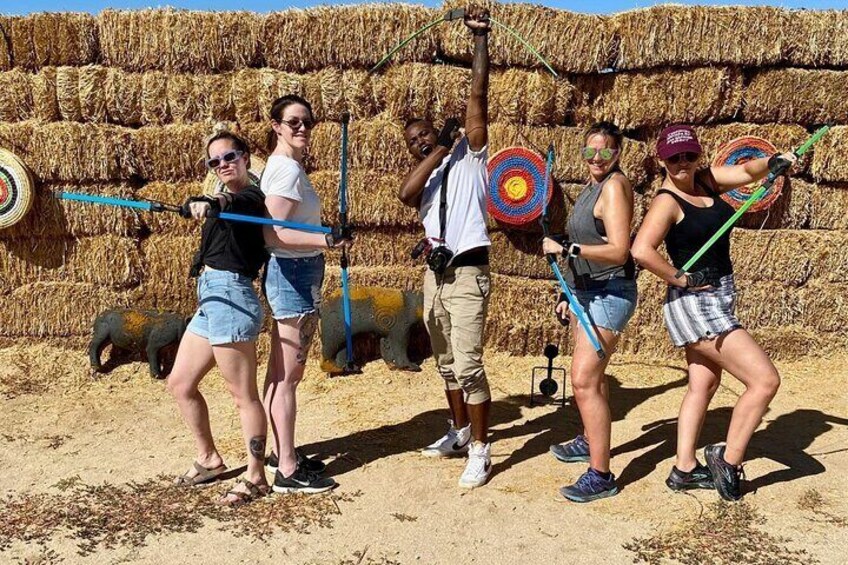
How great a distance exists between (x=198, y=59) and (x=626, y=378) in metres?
4.84

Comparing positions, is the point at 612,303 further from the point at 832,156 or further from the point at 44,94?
the point at 44,94

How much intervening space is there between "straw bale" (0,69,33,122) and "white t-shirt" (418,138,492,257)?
454 cm

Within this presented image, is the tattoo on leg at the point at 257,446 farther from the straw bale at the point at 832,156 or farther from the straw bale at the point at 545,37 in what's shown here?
the straw bale at the point at 832,156

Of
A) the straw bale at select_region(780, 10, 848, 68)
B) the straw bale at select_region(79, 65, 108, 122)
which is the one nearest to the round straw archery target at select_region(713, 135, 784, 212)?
the straw bale at select_region(780, 10, 848, 68)

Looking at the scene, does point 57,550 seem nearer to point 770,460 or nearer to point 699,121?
point 770,460

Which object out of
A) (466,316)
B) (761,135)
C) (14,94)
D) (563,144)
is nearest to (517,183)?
A: (563,144)

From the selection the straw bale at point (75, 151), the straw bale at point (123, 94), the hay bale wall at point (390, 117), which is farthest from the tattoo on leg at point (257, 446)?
the straw bale at point (123, 94)

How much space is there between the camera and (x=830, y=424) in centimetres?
544

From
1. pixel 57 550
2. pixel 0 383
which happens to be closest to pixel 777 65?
pixel 57 550

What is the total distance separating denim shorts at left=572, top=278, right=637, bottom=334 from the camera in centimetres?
406

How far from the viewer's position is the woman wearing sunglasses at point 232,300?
3.87m

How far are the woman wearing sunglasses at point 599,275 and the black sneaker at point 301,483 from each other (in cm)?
139

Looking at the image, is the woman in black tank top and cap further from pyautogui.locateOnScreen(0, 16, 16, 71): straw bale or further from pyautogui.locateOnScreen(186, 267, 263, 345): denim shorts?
pyautogui.locateOnScreen(0, 16, 16, 71): straw bale

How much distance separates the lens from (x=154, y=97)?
22.3ft
